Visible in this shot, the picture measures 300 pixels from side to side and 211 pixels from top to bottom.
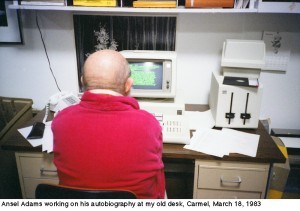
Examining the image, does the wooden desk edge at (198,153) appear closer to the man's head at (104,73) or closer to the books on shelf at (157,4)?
the man's head at (104,73)

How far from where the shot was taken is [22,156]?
1571 millimetres

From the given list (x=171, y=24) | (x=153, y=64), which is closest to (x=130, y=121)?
(x=153, y=64)

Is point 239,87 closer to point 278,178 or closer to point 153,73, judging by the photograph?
point 153,73

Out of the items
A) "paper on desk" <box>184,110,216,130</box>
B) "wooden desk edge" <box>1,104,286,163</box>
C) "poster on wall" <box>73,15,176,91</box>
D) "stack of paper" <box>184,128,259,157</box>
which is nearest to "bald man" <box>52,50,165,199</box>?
"wooden desk edge" <box>1,104,286,163</box>

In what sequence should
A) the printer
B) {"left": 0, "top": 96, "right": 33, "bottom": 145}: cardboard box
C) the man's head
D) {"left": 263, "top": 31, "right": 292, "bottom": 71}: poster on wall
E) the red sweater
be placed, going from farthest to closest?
1. {"left": 0, "top": 96, "right": 33, "bottom": 145}: cardboard box
2. {"left": 263, "top": 31, "right": 292, "bottom": 71}: poster on wall
3. the printer
4. the man's head
5. the red sweater

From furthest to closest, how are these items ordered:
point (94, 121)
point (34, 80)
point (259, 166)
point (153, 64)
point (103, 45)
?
point (34, 80) < point (103, 45) < point (153, 64) < point (259, 166) < point (94, 121)

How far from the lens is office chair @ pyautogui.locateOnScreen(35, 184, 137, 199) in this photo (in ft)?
2.93

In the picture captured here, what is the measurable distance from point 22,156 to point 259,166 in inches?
51.7

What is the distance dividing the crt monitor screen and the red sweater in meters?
0.66

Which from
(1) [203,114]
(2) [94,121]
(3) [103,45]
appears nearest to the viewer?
Answer: (2) [94,121]

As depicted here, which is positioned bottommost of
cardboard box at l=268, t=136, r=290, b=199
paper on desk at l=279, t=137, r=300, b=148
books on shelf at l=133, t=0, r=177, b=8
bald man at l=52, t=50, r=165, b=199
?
cardboard box at l=268, t=136, r=290, b=199

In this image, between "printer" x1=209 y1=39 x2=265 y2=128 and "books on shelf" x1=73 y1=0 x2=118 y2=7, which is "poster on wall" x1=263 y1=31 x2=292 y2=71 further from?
"books on shelf" x1=73 y1=0 x2=118 y2=7

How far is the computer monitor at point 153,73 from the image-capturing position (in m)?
1.66

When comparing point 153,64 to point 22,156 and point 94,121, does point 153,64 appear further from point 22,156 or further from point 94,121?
point 22,156
